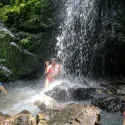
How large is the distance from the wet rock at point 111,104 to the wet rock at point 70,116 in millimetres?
2246

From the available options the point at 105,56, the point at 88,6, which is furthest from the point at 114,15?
the point at 105,56

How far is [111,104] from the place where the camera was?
29.4 ft

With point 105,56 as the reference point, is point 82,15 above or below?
above

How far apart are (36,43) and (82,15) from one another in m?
2.63

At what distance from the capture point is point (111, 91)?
10.8 m

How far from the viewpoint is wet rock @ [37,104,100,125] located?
6258 millimetres

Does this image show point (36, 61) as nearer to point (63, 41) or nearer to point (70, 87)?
point (63, 41)

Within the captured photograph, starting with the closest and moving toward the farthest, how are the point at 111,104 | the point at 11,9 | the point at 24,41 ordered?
1. the point at 111,104
2. the point at 24,41
3. the point at 11,9

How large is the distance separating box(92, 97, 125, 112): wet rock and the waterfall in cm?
406

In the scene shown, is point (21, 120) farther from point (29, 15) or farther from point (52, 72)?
point (29, 15)

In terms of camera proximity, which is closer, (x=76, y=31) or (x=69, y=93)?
(x=69, y=93)

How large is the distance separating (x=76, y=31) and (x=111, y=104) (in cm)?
478

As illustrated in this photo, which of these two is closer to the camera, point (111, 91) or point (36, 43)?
point (111, 91)

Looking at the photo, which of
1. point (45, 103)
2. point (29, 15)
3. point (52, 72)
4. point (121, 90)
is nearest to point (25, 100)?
point (45, 103)
